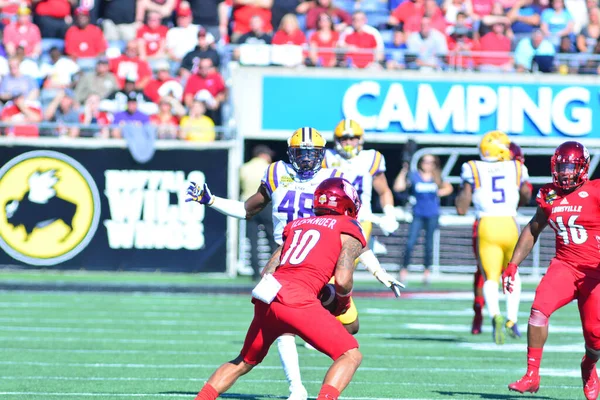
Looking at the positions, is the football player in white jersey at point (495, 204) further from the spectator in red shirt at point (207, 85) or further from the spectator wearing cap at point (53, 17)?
the spectator wearing cap at point (53, 17)

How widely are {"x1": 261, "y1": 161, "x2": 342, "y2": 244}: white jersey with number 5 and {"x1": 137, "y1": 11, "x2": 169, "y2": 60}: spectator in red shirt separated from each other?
11.9 m

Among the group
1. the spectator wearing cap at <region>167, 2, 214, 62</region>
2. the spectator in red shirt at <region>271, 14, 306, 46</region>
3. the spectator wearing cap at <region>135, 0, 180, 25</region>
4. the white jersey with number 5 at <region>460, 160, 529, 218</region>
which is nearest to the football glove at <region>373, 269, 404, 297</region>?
the white jersey with number 5 at <region>460, 160, 529, 218</region>

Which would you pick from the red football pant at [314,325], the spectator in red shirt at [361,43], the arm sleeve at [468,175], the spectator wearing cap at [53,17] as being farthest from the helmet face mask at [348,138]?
the spectator wearing cap at [53,17]

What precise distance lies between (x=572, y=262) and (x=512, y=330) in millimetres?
2936

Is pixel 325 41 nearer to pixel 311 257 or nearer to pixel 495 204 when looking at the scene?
pixel 495 204

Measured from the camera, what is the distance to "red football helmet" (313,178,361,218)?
19.5 ft

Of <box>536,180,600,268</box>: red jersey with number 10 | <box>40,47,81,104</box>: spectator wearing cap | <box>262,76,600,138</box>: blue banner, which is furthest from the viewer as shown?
<box>40,47,81,104</box>: spectator wearing cap

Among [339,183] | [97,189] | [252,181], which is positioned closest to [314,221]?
[339,183]

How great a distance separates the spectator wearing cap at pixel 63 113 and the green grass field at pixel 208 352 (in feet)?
12.4

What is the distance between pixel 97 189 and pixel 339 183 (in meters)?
11.3

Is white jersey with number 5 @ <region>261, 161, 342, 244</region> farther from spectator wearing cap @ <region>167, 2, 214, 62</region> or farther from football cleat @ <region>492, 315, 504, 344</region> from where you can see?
spectator wearing cap @ <region>167, 2, 214, 62</region>

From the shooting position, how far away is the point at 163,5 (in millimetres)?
19359

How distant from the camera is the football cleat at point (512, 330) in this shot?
977 cm

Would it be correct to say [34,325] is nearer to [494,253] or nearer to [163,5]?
[494,253]
